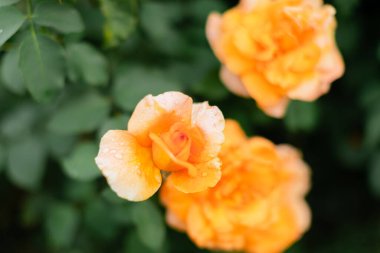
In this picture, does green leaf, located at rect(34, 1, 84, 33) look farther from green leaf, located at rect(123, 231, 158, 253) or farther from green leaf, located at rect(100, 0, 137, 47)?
green leaf, located at rect(123, 231, 158, 253)

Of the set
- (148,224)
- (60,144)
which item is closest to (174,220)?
(148,224)

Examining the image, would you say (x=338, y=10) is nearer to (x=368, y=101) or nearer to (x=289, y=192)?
(x=368, y=101)

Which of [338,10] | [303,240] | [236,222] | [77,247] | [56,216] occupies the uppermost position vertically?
[338,10]

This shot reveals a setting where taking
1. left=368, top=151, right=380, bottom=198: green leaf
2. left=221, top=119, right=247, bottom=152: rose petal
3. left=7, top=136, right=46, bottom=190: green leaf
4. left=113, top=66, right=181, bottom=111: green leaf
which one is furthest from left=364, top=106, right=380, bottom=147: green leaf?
left=7, top=136, right=46, bottom=190: green leaf

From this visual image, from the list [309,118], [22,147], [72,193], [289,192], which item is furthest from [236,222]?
[22,147]

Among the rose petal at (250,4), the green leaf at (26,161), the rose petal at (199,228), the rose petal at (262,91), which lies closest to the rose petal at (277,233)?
the rose petal at (199,228)
